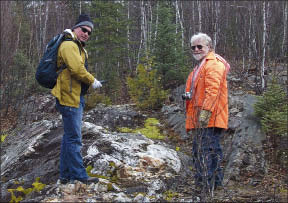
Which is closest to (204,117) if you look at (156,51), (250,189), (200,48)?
(200,48)

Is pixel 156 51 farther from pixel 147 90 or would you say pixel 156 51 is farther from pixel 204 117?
pixel 204 117

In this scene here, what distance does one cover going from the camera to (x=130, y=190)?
3.97m

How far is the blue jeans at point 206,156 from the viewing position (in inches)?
125

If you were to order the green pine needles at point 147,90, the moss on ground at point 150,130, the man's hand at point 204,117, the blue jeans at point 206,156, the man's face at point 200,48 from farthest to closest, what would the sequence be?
1. the green pine needles at point 147,90
2. the moss on ground at point 150,130
3. the man's face at point 200,48
4. the man's hand at point 204,117
5. the blue jeans at point 206,156

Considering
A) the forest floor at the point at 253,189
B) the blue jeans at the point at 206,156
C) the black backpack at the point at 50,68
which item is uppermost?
the black backpack at the point at 50,68

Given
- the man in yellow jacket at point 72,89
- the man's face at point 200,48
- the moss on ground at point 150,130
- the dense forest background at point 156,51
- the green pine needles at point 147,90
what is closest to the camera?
the man in yellow jacket at point 72,89

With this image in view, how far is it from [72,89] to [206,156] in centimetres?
183

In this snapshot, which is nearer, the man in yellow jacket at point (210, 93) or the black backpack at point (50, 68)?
the black backpack at point (50, 68)

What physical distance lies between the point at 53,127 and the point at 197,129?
12.4 ft

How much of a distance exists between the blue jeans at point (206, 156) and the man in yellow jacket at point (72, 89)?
4.79ft

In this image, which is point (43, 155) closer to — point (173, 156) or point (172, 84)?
point (173, 156)

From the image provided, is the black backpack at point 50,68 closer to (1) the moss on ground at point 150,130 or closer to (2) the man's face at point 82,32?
(2) the man's face at point 82,32

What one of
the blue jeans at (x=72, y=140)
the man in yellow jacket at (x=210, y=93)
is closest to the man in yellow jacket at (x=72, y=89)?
the blue jeans at (x=72, y=140)

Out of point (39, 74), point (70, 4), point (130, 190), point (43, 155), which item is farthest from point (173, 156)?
point (70, 4)
